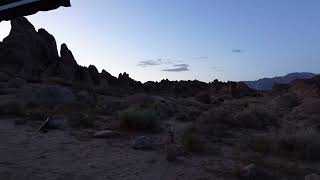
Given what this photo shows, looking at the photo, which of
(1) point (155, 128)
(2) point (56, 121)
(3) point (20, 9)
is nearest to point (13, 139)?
(2) point (56, 121)

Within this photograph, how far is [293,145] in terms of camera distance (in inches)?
468

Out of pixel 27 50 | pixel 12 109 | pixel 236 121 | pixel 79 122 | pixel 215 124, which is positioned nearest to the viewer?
pixel 215 124

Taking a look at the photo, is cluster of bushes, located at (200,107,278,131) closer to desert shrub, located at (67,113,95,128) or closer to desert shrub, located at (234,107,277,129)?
desert shrub, located at (234,107,277,129)

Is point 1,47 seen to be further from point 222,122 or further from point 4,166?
point 4,166

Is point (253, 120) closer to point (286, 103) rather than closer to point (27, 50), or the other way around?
point (286, 103)

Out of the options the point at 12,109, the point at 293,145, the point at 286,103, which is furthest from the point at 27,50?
the point at 293,145

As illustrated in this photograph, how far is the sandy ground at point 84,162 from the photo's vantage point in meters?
9.25

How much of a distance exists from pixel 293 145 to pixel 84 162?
4762mm

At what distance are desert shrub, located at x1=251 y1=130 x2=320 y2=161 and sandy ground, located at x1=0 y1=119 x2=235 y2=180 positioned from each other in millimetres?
2032

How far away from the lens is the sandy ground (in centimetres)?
925

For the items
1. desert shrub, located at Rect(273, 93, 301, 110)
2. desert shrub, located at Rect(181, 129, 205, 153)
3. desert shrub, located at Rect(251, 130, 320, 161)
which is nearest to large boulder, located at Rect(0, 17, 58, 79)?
desert shrub, located at Rect(273, 93, 301, 110)

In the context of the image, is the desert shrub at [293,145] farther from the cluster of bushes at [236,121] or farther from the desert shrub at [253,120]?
the desert shrub at [253,120]

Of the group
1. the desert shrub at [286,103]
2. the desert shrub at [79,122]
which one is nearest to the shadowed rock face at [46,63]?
the desert shrub at [286,103]

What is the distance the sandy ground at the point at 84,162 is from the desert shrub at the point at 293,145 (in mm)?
2032
